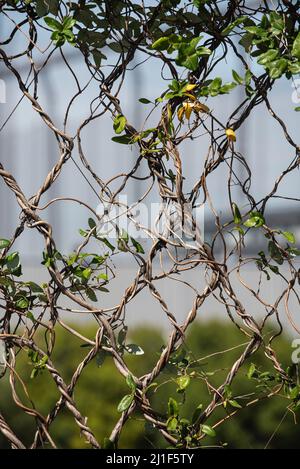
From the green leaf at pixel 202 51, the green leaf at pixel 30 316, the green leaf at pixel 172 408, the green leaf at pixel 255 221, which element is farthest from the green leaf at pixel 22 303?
the green leaf at pixel 202 51

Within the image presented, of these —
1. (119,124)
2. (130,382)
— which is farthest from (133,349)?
(119,124)

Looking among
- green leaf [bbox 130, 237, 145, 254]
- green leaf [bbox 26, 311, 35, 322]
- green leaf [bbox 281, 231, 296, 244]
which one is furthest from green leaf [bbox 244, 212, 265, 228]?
green leaf [bbox 26, 311, 35, 322]

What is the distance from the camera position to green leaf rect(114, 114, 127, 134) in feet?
4.23

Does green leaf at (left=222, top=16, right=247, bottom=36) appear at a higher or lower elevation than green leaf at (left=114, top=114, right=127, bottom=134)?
higher

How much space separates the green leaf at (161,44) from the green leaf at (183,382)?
0.55 meters

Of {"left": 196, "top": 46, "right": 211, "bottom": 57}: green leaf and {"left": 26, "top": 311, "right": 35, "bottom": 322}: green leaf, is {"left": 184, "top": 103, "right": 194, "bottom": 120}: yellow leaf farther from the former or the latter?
{"left": 26, "top": 311, "right": 35, "bottom": 322}: green leaf

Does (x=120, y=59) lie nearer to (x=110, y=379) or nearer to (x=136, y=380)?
(x=136, y=380)

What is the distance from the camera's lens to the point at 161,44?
4.14ft

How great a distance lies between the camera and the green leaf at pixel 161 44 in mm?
1257

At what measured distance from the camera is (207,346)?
4.41 metres

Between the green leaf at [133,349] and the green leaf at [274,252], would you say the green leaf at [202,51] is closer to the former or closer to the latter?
the green leaf at [274,252]

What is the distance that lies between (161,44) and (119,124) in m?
0.15

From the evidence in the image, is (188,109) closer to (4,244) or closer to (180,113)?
(180,113)

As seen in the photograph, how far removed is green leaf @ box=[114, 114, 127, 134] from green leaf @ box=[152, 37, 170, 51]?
0.42 ft
